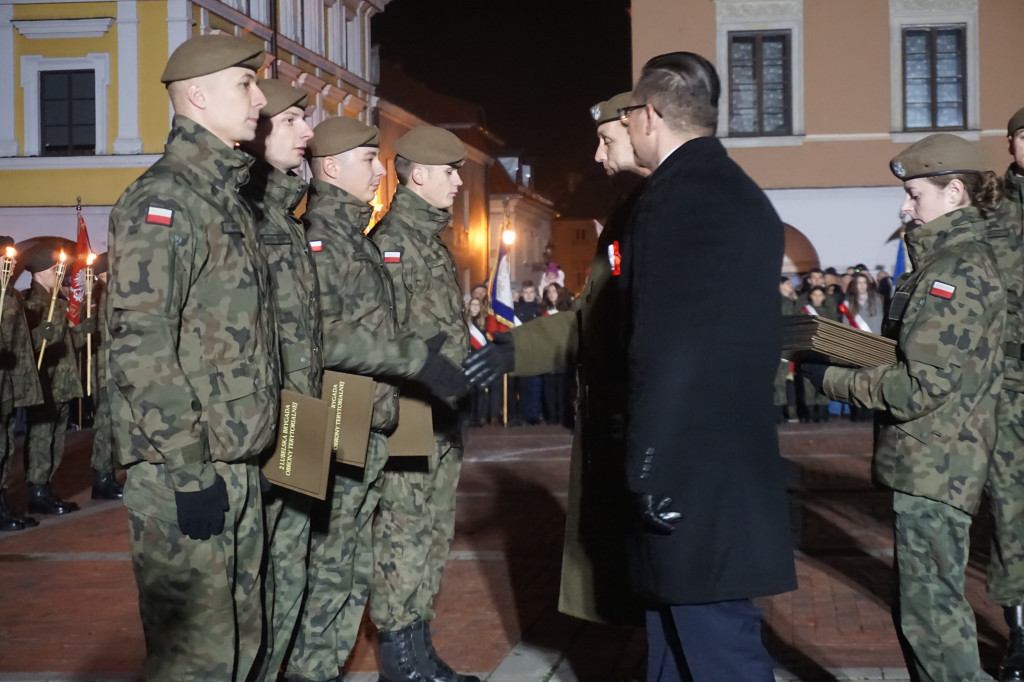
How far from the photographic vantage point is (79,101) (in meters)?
29.5

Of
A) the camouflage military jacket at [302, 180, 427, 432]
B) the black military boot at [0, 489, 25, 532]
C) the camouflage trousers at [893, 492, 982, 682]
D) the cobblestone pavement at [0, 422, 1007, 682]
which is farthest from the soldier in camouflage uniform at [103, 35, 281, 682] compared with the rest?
the black military boot at [0, 489, 25, 532]

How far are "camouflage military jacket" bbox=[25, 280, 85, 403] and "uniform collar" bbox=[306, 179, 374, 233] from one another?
6.21 m

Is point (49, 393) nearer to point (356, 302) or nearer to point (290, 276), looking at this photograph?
point (356, 302)

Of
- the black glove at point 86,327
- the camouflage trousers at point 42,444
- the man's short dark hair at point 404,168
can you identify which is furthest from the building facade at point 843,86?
the man's short dark hair at point 404,168

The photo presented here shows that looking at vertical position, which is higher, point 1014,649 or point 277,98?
point 277,98

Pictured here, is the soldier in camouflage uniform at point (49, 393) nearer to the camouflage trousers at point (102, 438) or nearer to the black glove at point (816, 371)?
the camouflage trousers at point (102, 438)

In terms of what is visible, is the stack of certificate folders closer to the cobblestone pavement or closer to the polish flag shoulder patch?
the polish flag shoulder patch

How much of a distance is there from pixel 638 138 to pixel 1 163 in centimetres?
2846

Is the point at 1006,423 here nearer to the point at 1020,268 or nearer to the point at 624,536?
the point at 1020,268

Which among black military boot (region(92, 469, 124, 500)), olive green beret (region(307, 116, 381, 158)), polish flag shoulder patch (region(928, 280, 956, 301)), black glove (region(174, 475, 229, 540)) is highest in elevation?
olive green beret (region(307, 116, 381, 158))

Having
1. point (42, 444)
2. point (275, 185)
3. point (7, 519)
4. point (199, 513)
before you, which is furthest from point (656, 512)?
point (42, 444)

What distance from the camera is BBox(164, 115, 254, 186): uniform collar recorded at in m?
4.16

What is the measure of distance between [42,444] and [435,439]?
601cm

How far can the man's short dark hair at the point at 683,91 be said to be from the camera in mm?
3779
